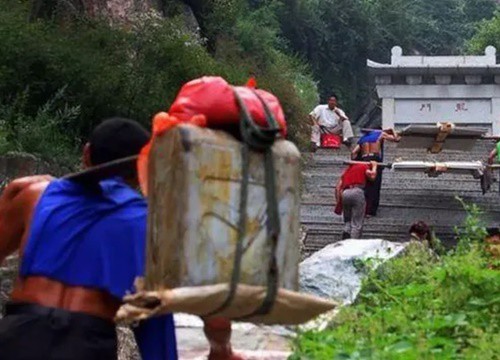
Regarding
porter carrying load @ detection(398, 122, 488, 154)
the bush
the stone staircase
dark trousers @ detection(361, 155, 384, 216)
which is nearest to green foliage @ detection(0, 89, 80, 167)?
the bush

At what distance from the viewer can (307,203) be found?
18.6 metres

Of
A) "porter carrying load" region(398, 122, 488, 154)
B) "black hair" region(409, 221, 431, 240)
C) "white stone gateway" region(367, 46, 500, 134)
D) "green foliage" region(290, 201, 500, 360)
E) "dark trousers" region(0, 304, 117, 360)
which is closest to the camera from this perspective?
"dark trousers" region(0, 304, 117, 360)

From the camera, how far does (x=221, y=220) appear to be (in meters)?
3.82

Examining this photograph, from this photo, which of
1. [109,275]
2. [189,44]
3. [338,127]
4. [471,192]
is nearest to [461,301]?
[109,275]

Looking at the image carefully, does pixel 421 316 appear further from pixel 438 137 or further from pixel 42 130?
pixel 438 137

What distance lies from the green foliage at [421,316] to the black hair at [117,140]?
247cm

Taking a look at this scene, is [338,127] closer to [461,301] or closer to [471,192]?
[471,192]

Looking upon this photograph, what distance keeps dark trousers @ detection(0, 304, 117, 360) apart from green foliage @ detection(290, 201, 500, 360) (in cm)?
242

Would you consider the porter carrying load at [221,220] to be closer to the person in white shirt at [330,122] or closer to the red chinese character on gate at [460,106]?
the person in white shirt at [330,122]

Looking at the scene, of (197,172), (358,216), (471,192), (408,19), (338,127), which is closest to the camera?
(197,172)

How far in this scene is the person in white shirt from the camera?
22781 mm

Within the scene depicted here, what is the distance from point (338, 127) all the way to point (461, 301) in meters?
15.3

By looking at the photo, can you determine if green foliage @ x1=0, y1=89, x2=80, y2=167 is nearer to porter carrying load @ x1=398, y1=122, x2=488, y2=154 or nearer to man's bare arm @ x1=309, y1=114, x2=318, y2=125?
porter carrying load @ x1=398, y1=122, x2=488, y2=154

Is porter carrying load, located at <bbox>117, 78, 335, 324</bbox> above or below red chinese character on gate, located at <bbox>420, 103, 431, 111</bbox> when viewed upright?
above
